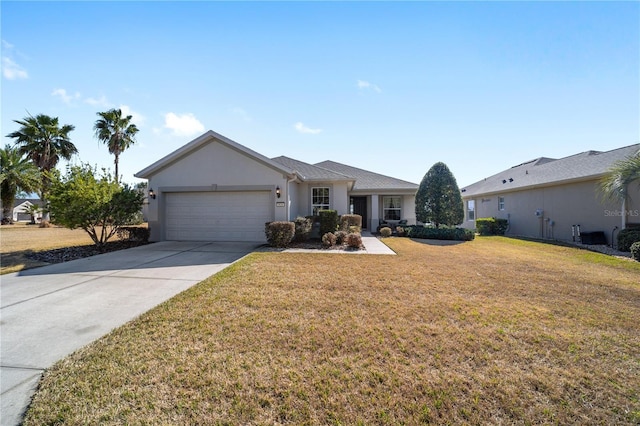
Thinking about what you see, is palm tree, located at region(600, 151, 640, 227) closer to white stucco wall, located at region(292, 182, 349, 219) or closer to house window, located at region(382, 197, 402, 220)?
house window, located at region(382, 197, 402, 220)

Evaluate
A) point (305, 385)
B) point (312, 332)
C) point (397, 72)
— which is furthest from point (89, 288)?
point (397, 72)

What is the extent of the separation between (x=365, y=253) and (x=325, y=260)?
6.26 feet

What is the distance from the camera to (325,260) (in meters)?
8.02

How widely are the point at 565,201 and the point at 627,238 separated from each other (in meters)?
4.39

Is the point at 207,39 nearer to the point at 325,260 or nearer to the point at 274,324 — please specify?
the point at 325,260

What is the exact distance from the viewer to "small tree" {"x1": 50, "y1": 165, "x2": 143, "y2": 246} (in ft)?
30.2

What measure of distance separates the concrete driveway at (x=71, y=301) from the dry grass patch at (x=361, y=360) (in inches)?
11.6

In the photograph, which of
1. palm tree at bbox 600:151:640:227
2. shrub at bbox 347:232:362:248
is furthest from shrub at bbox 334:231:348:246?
palm tree at bbox 600:151:640:227

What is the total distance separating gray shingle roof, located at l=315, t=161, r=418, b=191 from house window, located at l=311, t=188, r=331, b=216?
2019 mm

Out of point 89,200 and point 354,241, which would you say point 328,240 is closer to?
point 354,241

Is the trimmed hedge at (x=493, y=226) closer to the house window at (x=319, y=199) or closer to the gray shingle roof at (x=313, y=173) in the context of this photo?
the gray shingle roof at (x=313, y=173)

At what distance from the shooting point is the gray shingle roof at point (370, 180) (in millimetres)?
16562

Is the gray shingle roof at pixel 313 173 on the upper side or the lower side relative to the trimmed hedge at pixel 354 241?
upper

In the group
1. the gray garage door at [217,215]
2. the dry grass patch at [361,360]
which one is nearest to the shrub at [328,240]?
the gray garage door at [217,215]
